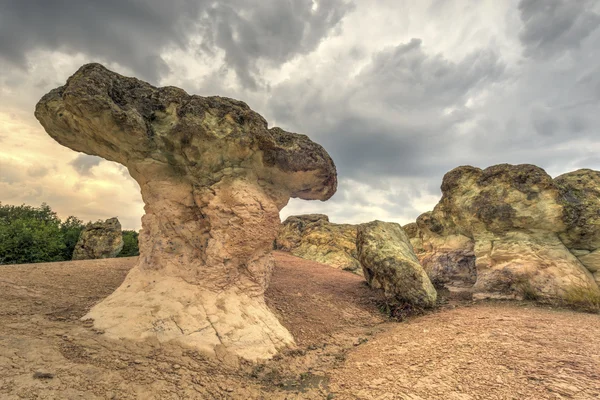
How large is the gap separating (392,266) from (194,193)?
242 inches

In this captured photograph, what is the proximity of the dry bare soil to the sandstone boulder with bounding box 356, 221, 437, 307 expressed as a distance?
94 cm

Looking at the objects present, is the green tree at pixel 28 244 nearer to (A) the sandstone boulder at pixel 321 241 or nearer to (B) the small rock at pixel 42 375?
(A) the sandstone boulder at pixel 321 241

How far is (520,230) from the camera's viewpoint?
358 inches

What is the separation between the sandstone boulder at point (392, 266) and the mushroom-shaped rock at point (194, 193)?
3936mm

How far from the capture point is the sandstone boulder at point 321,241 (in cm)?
1841

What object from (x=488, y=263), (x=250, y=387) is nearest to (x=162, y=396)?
(x=250, y=387)

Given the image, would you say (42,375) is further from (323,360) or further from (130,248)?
(130,248)

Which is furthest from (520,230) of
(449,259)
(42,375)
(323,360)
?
(42,375)

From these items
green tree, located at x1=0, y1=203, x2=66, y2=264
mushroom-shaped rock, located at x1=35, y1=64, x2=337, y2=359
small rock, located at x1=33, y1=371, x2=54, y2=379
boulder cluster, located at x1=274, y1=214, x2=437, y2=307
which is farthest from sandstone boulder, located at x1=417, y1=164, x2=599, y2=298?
green tree, located at x1=0, y1=203, x2=66, y2=264

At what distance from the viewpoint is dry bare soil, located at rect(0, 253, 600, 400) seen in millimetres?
3467

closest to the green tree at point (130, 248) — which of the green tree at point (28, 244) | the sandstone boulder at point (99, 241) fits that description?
the sandstone boulder at point (99, 241)

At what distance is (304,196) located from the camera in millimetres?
8281

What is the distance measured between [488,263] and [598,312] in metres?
2.58

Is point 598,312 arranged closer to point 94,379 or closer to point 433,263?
point 433,263
